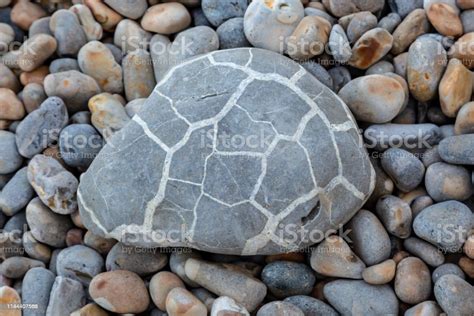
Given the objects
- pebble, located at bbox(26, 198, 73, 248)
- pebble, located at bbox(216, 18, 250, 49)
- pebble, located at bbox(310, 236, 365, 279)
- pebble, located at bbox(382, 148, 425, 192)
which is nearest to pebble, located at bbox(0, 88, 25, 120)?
pebble, located at bbox(26, 198, 73, 248)

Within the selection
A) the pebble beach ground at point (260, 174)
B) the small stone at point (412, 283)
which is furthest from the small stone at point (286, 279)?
the small stone at point (412, 283)

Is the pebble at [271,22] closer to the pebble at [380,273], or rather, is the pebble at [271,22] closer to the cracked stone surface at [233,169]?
the cracked stone surface at [233,169]

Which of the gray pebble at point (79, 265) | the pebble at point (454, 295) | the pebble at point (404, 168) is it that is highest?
the pebble at point (404, 168)

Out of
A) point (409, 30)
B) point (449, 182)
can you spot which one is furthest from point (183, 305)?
point (409, 30)

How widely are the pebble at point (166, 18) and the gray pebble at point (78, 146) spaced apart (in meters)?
0.46

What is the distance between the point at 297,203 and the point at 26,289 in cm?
79

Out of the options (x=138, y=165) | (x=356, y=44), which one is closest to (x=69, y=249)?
(x=138, y=165)

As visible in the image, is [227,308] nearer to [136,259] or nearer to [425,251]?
[136,259]

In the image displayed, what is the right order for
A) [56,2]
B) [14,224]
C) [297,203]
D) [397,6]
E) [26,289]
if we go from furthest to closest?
[56,2]
[397,6]
[14,224]
[26,289]
[297,203]

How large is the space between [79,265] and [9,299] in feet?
0.66

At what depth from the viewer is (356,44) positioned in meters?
1.67

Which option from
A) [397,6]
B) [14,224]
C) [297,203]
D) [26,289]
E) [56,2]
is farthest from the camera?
[56,2]

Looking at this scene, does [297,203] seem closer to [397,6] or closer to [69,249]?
[69,249]

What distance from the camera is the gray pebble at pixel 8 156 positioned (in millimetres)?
1678
